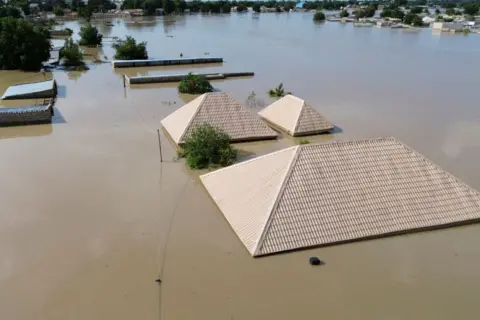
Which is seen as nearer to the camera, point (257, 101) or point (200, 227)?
point (200, 227)

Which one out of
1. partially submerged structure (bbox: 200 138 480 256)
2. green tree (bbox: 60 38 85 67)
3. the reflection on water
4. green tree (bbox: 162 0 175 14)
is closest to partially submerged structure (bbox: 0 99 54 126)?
the reflection on water

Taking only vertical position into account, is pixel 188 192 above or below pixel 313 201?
below

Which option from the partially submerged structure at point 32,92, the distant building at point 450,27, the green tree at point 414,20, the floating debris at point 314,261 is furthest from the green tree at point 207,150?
the green tree at point 414,20

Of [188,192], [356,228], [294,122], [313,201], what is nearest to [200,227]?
[188,192]

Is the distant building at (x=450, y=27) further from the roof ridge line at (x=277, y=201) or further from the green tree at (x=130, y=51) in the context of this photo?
the roof ridge line at (x=277, y=201)

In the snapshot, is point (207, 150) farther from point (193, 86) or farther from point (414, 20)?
point (414, 20)

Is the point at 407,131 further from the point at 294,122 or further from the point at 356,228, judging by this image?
the point at 356,228
